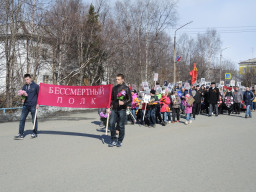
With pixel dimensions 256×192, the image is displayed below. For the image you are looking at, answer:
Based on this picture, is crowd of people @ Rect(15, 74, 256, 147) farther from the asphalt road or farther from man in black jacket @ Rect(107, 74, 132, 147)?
the asphalt road

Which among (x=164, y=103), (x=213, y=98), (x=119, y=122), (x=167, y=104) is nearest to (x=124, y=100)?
(x=119, y=122)

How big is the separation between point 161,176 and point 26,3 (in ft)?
45.1

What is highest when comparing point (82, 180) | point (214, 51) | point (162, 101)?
point (214, 51)

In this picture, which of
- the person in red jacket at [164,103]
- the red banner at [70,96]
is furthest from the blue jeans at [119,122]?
the person in red jacket at [164,103]

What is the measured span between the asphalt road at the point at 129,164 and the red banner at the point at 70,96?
1.09 metres

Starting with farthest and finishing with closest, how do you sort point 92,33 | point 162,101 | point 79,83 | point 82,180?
point 79,83 < point 92,33 < point 162,101 < point 82,180

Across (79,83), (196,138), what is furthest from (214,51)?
(196,138)

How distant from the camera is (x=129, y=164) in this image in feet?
18.9

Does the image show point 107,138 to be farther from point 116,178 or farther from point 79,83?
point 79,83

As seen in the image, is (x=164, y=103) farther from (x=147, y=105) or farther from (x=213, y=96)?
(x=213, y=96)

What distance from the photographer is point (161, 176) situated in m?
4.98

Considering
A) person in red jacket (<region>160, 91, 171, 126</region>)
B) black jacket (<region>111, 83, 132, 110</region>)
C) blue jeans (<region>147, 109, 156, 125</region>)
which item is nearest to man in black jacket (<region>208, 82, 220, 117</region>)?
person in red jacket (<region>160, 91, 171, 126</region>)

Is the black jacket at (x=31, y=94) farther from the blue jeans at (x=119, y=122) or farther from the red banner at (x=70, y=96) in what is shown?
the blue jeans at (x=119, y=122)

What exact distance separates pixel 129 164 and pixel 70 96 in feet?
12.8
